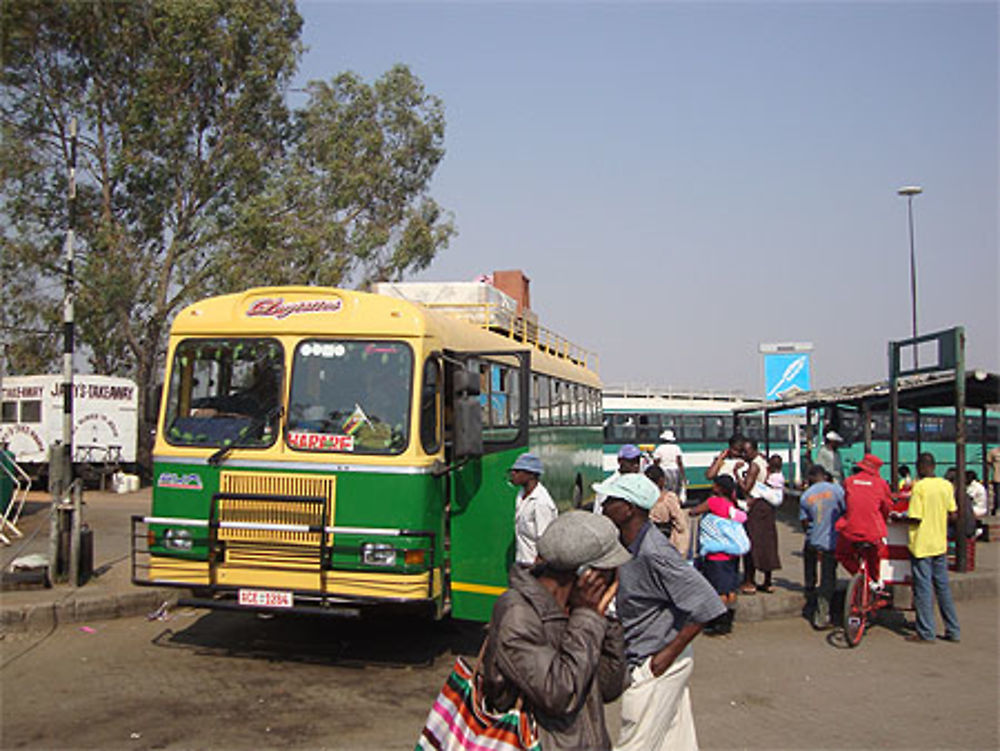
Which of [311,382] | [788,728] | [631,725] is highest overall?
[311,382]

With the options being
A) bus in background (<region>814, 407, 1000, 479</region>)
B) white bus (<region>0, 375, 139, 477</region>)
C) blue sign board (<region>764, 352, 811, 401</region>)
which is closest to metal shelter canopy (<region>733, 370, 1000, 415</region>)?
blue sign board (<region>764, 352, 811, 401</region>)

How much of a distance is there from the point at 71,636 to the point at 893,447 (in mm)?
11222

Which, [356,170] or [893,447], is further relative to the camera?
[356,170]

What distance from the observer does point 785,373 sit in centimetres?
2503

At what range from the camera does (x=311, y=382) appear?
7969 mm

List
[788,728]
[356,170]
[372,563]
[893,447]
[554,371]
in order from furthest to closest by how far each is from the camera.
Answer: [356,170], [554,371], [893,447], [372,563], [788,728]

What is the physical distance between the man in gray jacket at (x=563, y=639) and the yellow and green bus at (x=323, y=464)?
14.3ft

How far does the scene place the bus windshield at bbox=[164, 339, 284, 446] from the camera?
800cm

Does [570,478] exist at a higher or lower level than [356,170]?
lower

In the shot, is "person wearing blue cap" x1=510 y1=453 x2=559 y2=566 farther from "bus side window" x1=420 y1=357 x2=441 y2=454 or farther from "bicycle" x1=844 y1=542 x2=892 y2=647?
"bicycle" x1=844 y1=542 x2=892 y2=647

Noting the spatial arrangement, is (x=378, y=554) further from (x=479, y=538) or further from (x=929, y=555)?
(x=929, y=555)

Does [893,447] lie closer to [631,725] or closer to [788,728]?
[788,728]

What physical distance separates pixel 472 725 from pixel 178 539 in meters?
5.55

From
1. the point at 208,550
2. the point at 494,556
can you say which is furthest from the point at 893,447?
the point at 208,550
